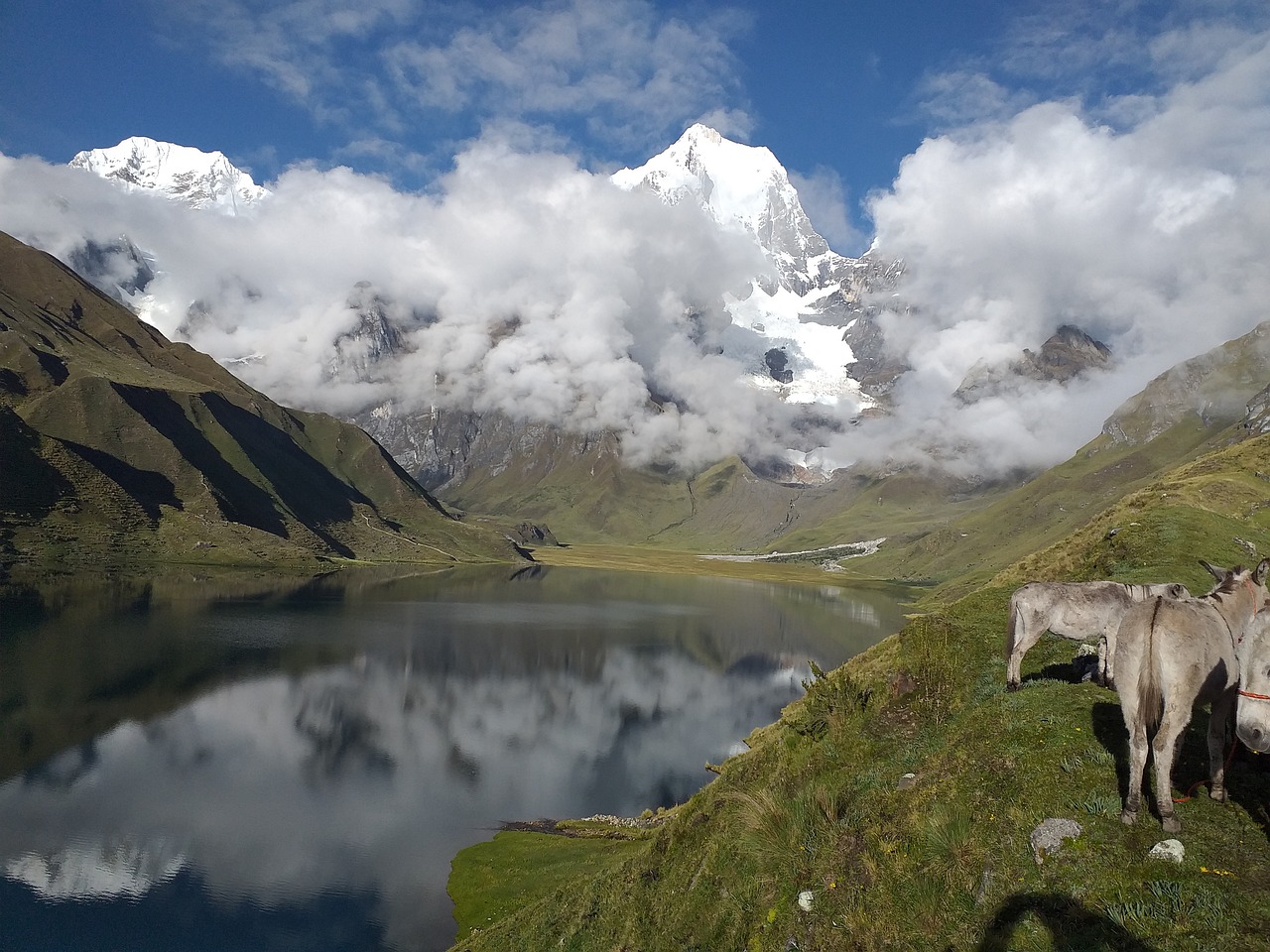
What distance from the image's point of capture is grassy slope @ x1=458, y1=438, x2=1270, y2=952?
1029cm

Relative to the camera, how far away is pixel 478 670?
387 ft

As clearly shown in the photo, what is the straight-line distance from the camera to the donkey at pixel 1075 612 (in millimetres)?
16703

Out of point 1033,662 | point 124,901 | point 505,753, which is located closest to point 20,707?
point 124,901

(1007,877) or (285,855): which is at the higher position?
(1007,877)

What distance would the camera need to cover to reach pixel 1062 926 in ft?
33.9

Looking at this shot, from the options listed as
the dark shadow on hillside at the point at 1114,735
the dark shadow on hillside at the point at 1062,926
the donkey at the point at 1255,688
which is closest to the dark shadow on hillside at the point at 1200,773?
the dark shadow on hillside at the point at 1114,735

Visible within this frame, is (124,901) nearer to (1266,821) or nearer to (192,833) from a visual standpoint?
(192,833)

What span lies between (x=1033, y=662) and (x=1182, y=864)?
10.9 m

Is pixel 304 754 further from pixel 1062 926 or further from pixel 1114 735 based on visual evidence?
pixel 1062 926

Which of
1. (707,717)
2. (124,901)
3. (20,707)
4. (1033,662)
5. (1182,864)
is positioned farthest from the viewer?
(707,717)

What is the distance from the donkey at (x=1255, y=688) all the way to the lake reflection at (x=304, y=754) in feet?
151

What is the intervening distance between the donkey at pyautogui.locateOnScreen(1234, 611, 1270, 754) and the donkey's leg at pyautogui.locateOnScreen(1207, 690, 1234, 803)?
1.23 ft

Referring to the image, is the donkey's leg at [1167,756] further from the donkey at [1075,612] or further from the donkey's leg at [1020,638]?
the donkey's leg at [1020,638]

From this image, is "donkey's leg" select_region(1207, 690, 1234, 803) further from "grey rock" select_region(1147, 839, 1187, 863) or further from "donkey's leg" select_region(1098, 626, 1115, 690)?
"donkey's leg" select_region(1098, 626, 1115, 690)
